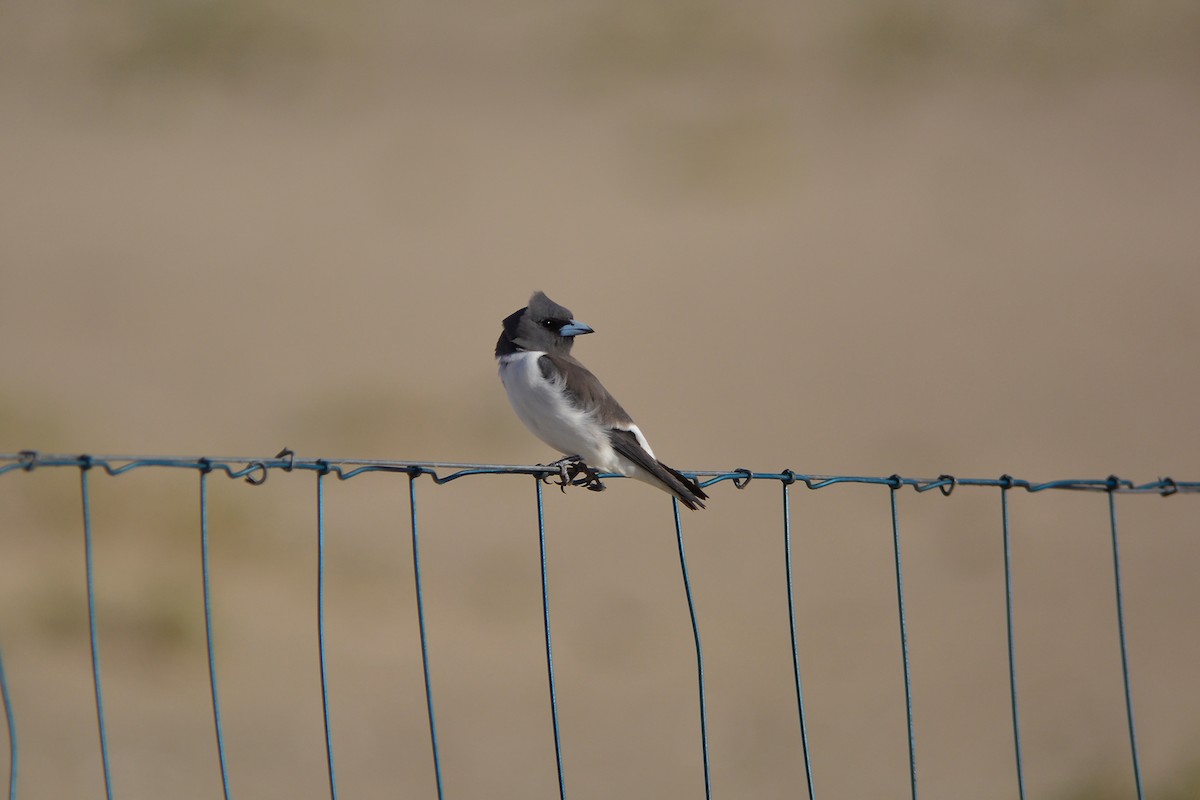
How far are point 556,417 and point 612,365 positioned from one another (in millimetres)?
10394

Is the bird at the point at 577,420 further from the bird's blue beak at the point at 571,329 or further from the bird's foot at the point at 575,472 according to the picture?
the bird's blue beak at the point at 571,329

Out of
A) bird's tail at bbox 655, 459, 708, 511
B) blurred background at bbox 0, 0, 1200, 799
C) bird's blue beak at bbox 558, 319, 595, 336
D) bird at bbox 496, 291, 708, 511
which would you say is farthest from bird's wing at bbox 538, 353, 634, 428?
blurred background at bbox 0, 0, 1200, 799

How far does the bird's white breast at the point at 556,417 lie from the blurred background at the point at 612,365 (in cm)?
325

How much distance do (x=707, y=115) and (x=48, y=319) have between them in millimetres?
12147

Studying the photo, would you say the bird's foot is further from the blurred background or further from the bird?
the blurred background

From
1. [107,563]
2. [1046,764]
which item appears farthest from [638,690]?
[107,563]

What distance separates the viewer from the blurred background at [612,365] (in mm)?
9984

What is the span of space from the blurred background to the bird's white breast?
3.25 m

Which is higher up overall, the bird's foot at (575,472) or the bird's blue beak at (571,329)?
the bird's blue beak at (571,329)

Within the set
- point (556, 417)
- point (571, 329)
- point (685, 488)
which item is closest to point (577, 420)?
point (556, 417)

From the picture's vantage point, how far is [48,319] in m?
16.7

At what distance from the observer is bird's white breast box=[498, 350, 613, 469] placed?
623 cm

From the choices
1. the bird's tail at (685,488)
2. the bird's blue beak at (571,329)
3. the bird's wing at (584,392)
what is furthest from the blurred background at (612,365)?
the bird's tail at (685,488)

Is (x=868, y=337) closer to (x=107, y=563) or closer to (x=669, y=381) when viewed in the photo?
(x=669, y=381)
